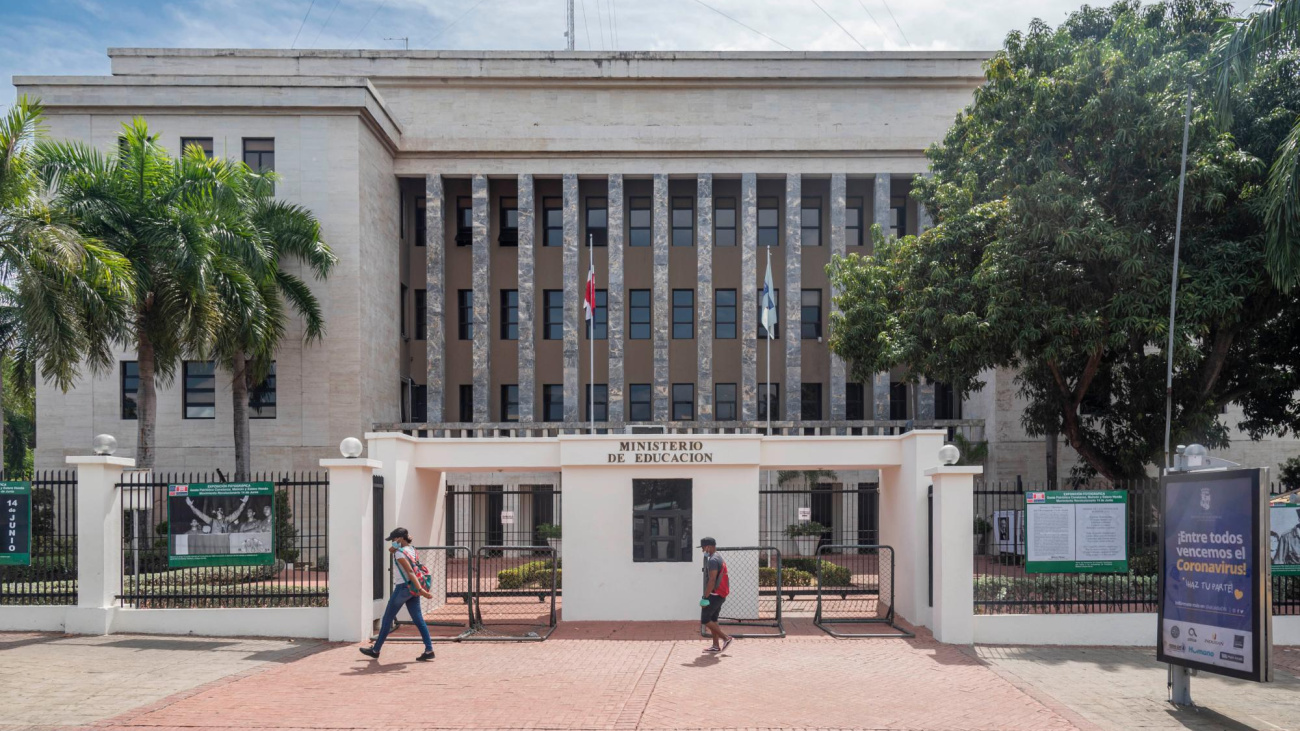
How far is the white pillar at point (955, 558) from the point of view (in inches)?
542

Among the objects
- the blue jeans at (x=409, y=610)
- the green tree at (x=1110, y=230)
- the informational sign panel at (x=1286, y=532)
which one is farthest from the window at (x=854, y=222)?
the blue jeans at (x=409, y=610)

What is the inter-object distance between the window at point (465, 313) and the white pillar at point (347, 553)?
2001 centimetres

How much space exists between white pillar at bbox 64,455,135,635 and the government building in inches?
611

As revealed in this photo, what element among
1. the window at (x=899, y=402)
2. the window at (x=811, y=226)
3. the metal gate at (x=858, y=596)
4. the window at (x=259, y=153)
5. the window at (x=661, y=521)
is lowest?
the metal gate at (x=858, y=596)

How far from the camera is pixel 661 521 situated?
15.9 m

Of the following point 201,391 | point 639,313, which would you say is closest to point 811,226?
point 639,313

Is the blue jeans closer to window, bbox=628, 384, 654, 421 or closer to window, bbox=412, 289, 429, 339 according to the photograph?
window, bbox=628, 384, 654, 421

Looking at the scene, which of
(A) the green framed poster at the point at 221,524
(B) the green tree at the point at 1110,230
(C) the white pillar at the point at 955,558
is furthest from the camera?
(B) the green tree at the point at 1110,230

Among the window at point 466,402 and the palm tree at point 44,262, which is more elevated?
the palm tree at point 44,262

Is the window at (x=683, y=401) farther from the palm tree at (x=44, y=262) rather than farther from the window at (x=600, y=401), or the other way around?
the palm tree at (x=44, y=262)

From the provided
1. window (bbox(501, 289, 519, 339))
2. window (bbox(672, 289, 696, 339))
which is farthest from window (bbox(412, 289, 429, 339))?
window (bbox(672, 289, 696, 339))

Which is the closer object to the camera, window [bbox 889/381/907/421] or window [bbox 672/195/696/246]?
window [bbox 889/381/907/421]

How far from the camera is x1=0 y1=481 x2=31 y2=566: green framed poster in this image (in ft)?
46.9

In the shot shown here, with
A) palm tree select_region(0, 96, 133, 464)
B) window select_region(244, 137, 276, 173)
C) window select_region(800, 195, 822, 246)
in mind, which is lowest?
palm tree select_region(0, 96, 133, 464)
